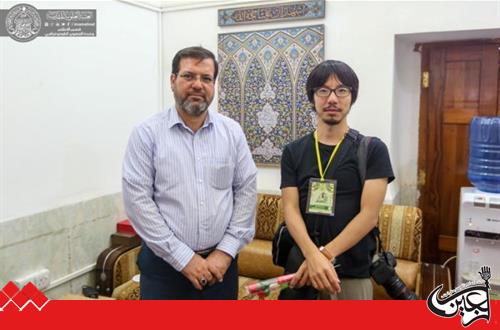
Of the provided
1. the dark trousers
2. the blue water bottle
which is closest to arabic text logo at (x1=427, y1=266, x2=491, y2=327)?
the dark trousers

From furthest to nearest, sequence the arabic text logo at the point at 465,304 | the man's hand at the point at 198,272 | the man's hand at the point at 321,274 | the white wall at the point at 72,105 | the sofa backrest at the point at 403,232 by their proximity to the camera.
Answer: the sofa backrest at the point at 403,232 → the white wall at the point at 72,105 → the man's hand at the point at 198,272 → the man's hand at the point at 321,274 → the arabic text logo at the point at 465,304

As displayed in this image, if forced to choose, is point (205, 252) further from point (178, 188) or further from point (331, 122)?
point (331, 122)

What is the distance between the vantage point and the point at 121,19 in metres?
2.96

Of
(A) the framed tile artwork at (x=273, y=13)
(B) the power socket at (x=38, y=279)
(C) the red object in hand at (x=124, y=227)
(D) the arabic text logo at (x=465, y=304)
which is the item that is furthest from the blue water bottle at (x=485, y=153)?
(B) the power socket at (x=38, y=279)

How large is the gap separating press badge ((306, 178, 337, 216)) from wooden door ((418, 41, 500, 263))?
6.12 ft

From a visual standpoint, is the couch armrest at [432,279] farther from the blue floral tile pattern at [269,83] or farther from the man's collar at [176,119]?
the man's collar at [176,119]

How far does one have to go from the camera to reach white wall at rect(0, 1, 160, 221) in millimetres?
2330

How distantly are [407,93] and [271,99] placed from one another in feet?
3.10

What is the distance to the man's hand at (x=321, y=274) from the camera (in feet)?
4.68

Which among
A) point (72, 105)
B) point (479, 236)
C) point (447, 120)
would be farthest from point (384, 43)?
point (72, 105)

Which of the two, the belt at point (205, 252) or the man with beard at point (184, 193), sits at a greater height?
the man with beard at point (184, 193)

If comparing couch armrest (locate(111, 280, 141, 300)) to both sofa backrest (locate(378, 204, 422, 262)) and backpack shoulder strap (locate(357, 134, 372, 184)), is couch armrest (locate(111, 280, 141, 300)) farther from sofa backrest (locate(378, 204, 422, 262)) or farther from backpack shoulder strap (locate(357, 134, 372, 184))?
backpack shoulder strap (locate(357, 134, 372, 184))

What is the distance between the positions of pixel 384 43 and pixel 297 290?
190cm

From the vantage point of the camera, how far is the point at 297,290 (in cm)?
151
